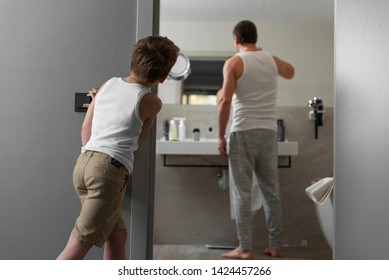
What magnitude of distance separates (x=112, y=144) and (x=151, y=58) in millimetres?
314

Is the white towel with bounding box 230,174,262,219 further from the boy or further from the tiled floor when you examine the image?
the boy

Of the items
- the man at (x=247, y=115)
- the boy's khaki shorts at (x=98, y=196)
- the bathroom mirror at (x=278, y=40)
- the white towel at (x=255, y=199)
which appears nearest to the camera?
the boy's khaki shorts at (x=98, y=196)

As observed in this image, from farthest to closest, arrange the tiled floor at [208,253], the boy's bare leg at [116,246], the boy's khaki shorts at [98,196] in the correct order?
the tiled floor at [208,253] → the boy's bare leg at [116,246] → the boy's khaki shorts at [98,196]

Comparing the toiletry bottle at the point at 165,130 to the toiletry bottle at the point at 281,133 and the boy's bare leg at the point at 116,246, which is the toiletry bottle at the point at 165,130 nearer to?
the toiletry bottle at the point at 281,133

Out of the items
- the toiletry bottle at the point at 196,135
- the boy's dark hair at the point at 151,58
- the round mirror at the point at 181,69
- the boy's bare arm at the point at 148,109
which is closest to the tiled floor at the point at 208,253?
the toiletry bottle at the point at 196,135

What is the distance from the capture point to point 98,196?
151 centimetres

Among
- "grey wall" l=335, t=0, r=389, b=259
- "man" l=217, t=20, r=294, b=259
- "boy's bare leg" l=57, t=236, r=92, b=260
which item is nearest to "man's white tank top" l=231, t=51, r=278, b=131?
"man" l=217, t=20, r=294, b=259

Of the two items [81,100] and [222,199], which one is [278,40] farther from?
→ [81,100]

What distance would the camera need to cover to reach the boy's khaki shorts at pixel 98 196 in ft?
4.96

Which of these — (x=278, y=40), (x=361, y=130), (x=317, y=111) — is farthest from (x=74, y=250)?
(x=278, y=40)

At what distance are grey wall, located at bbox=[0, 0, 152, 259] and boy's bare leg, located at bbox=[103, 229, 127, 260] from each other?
0.38 feet

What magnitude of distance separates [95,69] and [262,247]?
6.76ft
